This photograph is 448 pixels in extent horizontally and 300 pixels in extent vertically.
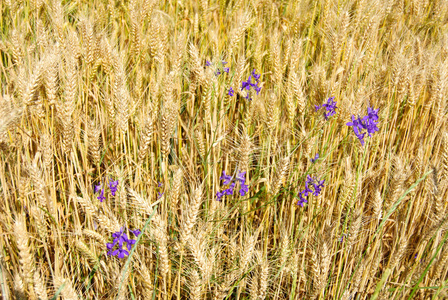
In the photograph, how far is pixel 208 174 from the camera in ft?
5.78

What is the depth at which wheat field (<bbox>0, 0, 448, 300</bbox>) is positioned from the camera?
1.48m

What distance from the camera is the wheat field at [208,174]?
4.84ft

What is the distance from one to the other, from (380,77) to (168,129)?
5.11 feet

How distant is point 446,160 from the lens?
1.75 m

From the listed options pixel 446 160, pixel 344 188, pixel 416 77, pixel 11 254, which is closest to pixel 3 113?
pixel 11 254

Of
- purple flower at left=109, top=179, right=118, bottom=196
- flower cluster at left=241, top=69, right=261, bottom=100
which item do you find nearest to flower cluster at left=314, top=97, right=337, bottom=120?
flower cluster at left=241, top=69, right=261, bottom=100

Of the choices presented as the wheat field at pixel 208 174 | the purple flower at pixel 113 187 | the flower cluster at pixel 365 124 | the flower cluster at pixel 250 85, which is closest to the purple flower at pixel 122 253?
the wheat field at pixel 208 174

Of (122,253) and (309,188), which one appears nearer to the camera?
(122,253)

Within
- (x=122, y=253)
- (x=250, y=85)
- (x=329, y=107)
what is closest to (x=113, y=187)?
(x=122, y=253)

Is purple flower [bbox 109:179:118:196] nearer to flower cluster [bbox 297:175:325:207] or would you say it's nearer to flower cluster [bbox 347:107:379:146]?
flower cluster [bbox 297:175:325:207]

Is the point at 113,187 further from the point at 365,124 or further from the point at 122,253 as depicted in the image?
the point at 365,124

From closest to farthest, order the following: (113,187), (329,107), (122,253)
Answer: (122,253) < (113,187) < (329,107)

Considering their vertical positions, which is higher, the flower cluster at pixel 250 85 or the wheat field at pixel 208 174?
the flower cluster at pixel 250 85

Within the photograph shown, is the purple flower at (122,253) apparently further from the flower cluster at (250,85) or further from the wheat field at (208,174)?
the flower cluster at (250,85)
